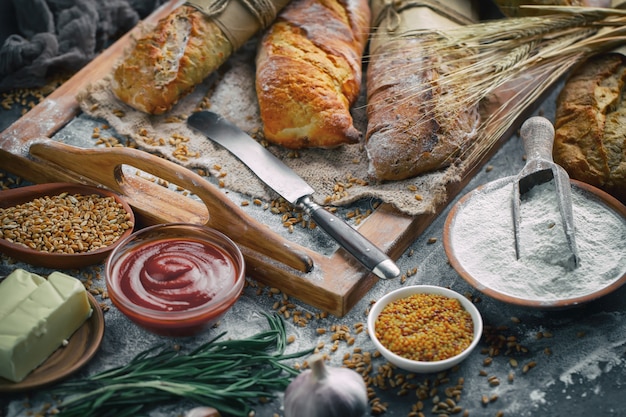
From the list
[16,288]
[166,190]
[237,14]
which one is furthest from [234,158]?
[16,288]

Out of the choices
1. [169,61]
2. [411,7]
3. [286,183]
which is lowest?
[286,183]

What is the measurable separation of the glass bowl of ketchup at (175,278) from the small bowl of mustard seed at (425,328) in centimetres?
46

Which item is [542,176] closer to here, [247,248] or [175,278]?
[247,248]

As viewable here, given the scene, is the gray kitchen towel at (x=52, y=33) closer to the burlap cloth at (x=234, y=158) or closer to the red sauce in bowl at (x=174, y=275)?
the burlap cloth at (x=234, y=158)

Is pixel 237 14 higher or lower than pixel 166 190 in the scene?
higher

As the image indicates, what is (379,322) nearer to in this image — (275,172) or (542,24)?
(275,172)

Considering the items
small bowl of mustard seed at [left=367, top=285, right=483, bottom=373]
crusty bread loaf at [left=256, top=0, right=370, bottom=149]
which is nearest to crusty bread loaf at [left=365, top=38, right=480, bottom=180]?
crusty bread loaf at [left=256, top=0, right=370, bottom=149]

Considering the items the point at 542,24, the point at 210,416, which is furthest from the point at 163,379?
the point at 542,24

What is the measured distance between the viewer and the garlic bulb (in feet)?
6.50

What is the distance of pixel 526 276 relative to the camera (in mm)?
2320

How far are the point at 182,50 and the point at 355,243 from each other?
3.99ft

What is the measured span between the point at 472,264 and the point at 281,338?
0.64 meters

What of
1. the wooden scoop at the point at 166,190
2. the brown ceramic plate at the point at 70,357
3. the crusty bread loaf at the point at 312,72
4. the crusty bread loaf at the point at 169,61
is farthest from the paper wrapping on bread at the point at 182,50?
the brown ceramic plate at the point at 70,357

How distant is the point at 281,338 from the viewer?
7.71 feet
